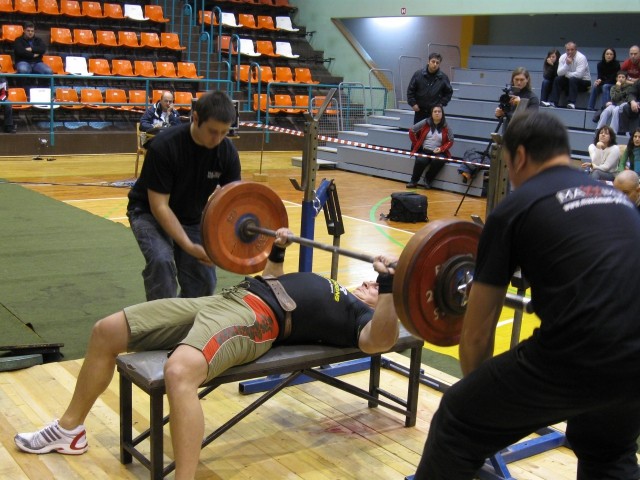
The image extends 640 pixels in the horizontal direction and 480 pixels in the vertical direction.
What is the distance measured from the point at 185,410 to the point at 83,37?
10498 mm

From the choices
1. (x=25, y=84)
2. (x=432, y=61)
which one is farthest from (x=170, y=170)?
(x=25, y=84)

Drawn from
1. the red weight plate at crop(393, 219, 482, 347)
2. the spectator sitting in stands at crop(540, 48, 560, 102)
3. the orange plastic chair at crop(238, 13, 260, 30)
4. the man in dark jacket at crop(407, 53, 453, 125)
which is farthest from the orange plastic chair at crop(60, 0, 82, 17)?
the red weight plate at crop(393, 219, 482, 347)

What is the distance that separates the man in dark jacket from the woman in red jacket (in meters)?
0.36

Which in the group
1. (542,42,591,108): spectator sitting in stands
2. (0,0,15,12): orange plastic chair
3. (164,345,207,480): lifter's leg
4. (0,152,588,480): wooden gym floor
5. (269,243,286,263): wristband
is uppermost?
(0,0,15,12): orange plastic chair

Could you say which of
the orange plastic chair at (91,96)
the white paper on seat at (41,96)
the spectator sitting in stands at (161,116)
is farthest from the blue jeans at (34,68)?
the spectator sitting in stands at (161,116)

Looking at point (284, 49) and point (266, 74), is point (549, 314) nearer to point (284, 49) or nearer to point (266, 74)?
point (266, 74)

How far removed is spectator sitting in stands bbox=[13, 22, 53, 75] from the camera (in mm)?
10586

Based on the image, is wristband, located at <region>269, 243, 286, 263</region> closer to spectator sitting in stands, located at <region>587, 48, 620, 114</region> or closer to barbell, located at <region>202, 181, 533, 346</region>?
barbell, located at <region>202, 181, 533, 346</region>

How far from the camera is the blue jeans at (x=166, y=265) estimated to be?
3.43 meters

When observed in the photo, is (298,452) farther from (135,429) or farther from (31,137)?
(31,137)

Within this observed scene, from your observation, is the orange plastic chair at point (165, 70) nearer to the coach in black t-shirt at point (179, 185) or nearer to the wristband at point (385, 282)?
the coach in black t-shirt at point (179, 185)

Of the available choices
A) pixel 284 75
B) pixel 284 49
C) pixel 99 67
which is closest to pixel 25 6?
pixel 99 67

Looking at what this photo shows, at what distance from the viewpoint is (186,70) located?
12.4 metres

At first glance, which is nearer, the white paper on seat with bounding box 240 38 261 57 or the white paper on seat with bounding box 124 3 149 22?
the white paper on seat with bounding box 124 3 149 22
